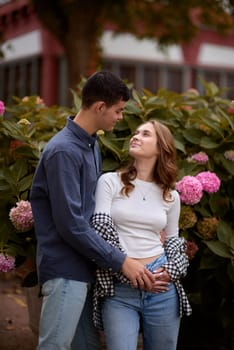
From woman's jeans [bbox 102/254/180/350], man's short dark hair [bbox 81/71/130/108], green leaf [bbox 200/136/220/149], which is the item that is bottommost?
woman's jeans [bbox 102/254/180/350]

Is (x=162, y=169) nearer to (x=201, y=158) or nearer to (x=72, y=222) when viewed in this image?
(x=72, y=222)

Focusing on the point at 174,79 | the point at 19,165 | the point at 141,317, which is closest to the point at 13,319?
the point at 19,165

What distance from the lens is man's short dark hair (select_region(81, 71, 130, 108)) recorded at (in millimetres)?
2916

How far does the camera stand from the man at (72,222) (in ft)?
9.15

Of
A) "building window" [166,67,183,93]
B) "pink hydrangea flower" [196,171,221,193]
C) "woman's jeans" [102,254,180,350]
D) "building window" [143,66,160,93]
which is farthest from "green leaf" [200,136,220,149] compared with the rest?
"building window" [166,67,183,93]

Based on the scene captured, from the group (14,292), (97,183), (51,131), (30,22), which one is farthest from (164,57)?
(97,183)

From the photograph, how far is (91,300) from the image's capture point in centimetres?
317

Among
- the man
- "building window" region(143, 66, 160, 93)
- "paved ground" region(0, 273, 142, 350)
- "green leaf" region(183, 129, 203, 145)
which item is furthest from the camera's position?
"building window" region(143, 66, 160, 93)

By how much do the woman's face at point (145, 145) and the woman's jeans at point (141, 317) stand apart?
1.56ft

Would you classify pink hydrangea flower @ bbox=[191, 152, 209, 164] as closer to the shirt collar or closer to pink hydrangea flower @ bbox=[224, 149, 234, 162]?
pink hydrangea flower @ bbox=[224, 149, 234, 162]

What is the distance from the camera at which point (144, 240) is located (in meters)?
3.04

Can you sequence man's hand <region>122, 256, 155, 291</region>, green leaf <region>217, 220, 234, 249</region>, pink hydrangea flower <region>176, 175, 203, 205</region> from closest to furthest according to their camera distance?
man's hand <region>122, 256, 155, 291</region>
pink hydrangea flower <region>176, 175, 203, 205</region>
green leaf <region>217, 220, 234, 249</region>

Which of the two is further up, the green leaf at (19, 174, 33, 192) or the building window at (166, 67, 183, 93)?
the green leaf at (19, 174, 33, 192)

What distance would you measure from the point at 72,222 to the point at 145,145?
1.87 ft
